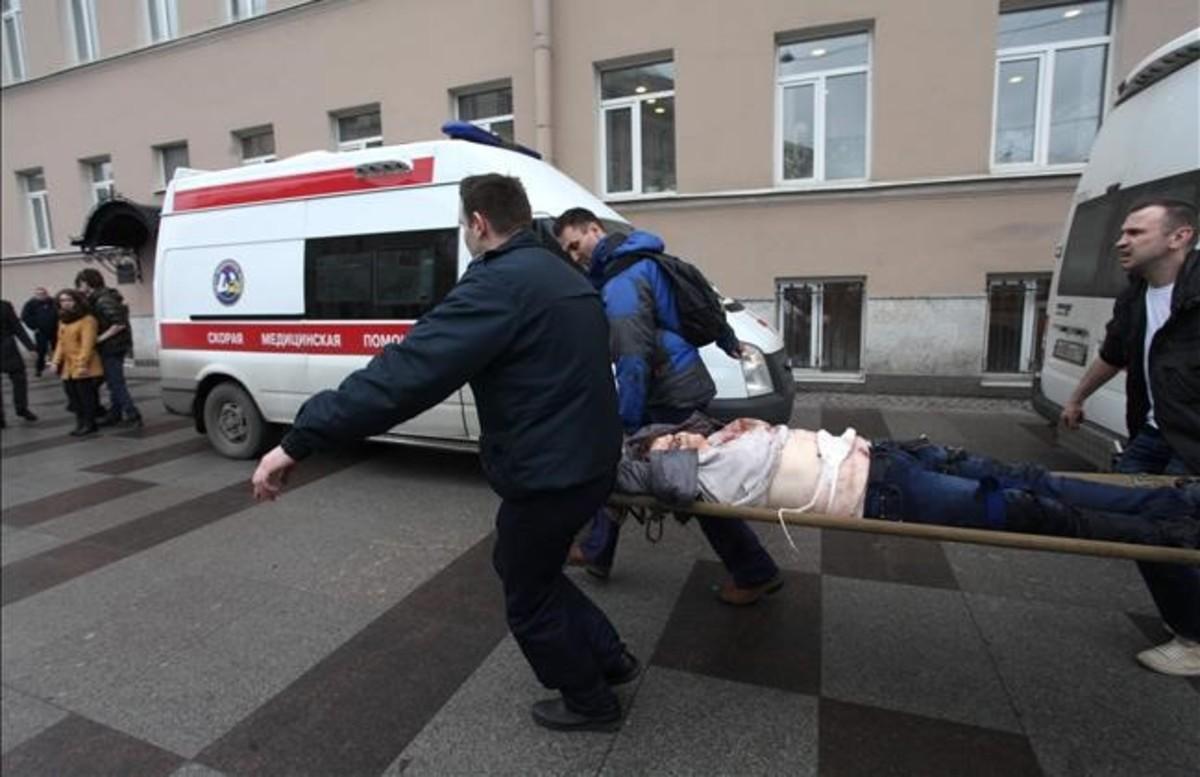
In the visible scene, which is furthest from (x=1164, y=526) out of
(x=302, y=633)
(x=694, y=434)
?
(x=302, y=633)

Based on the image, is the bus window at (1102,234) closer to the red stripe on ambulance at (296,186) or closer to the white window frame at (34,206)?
the red stripe on ambulance at (296,186)

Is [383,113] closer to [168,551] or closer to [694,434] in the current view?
[168,551]

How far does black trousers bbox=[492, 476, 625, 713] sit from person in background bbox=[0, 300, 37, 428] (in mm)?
9114

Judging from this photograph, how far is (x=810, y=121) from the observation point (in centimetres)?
868

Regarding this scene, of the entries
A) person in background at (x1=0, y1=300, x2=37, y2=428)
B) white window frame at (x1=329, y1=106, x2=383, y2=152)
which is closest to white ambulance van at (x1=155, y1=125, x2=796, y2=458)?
person in background at (x1=0, y1=300, x2=37, y2=428)

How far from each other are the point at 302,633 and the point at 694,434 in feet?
6.76

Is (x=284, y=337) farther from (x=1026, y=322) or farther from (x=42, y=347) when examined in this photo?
(x=42, y=347)

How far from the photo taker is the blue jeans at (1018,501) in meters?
2.07

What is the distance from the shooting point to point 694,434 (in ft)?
8.59

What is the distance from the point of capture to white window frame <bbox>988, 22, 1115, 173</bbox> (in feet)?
25.0

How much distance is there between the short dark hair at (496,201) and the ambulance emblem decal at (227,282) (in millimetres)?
4611

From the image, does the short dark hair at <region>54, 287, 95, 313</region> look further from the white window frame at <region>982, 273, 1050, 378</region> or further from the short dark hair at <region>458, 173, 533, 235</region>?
the white window frame at <region>982, 273, 1050, 378</region>

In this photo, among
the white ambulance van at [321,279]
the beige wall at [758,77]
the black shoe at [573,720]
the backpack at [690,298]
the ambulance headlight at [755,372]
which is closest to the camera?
the black shoe at [573,720]

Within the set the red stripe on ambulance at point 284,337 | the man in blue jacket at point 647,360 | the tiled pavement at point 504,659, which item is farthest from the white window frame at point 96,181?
the man in blue jacket at point 647,360
